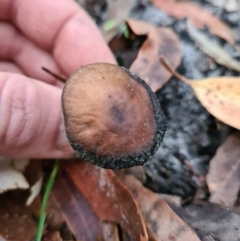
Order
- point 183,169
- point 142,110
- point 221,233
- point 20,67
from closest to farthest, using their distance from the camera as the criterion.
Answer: point 142,110 → point 221,233 → point 183,169 → point 20,67

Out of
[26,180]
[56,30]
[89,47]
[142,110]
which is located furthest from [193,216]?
[56,30]

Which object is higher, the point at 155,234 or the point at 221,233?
the point at 221,233

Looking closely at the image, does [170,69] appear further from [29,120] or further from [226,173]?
[29,120]

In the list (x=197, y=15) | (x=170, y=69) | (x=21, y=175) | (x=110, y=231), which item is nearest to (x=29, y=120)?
(x=21, y=175)

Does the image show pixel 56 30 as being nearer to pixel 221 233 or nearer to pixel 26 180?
pixel 26 180

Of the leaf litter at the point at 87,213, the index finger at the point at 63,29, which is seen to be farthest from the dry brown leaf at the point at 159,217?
the index finger at the point at 63,29

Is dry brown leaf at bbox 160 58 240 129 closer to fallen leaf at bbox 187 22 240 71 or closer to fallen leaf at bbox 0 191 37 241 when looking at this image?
fallen leaf at bbox 187 22 240 71
